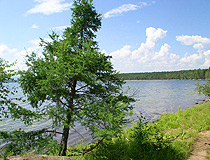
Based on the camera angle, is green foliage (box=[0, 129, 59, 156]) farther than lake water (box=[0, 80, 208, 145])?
No

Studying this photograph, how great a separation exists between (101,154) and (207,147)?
457 centimetres

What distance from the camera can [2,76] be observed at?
6.88m

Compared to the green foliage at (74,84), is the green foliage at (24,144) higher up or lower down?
lower down

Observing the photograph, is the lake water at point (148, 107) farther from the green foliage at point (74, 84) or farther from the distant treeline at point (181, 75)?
the distant treeline at point (181, 75)

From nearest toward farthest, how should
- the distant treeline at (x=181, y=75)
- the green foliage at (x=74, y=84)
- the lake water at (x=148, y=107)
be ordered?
the green foliage at (x=74, y=84), the lake water at (x=148, y=107), the distant treeline at (x=181, y=75)

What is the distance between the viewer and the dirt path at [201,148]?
601 centimetres

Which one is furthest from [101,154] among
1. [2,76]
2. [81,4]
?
[81,4]

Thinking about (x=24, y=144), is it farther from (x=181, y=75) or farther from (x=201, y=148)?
(x=181, y=75)

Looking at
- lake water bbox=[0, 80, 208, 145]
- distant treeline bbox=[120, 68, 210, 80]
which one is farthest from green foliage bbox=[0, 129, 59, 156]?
distant treeline bbox=[120, 68, 210, 80]

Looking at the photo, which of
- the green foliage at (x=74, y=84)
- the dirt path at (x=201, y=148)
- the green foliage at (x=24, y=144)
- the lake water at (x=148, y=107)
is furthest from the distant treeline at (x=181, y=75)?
the green foliage at (x=24, y=144)

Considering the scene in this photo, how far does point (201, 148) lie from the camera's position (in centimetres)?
682

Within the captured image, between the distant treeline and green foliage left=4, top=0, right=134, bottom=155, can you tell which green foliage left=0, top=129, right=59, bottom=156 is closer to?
green foliage left=4, top=0, right=134, bottom=155

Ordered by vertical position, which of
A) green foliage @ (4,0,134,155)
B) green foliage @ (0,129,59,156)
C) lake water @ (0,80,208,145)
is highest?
green foliage @ (4,0,134,155)

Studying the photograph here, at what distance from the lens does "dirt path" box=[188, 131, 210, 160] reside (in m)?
6.01
